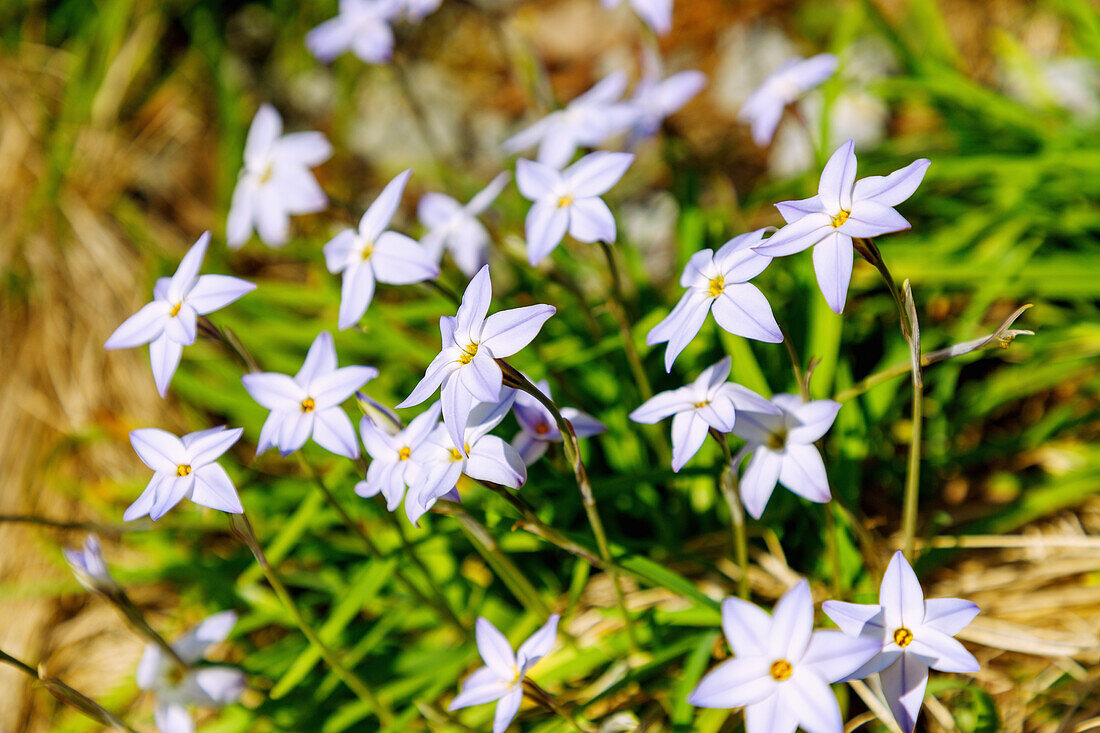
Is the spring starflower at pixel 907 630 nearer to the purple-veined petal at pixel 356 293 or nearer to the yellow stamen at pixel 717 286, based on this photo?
the yellow stamen at pixel 717 286

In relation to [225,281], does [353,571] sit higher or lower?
lower

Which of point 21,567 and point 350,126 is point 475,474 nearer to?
point 21,567

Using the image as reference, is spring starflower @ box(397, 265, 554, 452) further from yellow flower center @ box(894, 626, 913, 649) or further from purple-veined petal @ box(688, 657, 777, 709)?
yellow flower center @ box(894, 626, 913, 649)

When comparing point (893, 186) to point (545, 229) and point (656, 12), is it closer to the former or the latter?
point (545, 229)

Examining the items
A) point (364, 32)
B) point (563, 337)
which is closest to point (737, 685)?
point (563, 337)

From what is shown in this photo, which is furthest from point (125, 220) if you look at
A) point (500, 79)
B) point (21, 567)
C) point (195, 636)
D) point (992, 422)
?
point (992, 422)

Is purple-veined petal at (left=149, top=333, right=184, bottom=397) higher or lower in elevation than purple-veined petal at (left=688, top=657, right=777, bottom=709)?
higher

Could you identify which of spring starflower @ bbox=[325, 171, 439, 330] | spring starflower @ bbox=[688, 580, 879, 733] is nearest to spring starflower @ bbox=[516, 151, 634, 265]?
spring starflower @ bbox=[325, 171, 439, 330]

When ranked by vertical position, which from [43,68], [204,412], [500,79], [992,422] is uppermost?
[43,68]
